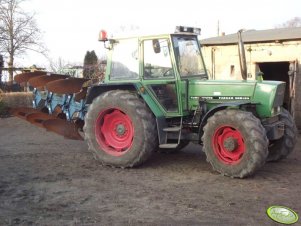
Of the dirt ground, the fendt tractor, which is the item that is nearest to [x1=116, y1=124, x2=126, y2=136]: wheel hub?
the fendt tractor

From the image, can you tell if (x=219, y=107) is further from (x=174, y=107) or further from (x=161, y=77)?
(x=161, y=77)

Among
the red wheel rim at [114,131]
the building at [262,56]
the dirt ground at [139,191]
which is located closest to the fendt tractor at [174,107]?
the red wheel rim at [114,131]

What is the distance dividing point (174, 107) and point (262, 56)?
592 centimetres

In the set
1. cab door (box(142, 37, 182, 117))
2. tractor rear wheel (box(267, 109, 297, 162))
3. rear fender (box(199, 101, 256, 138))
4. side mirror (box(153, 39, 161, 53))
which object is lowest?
tractor rear wheel (box(267, 109, 297, 162))

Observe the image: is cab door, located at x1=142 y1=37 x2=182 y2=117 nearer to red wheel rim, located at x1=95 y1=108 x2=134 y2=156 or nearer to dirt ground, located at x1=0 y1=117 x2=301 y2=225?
red wheel rim, located at x1=95 y1=108 x2=134 y2=156

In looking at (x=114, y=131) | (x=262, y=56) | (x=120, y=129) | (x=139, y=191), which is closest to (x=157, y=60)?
(x=120, y=129)

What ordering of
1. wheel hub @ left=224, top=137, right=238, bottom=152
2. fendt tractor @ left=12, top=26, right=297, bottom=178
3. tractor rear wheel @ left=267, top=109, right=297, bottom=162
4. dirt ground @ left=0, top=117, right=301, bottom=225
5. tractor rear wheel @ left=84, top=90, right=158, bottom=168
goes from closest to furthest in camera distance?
dirt ground @ left=0, top=117, right=301, bottom=225
wheel hub @ left=224, top=137, right=238, bottom=152
fendt tractor @ left=12, top=26, right=297, bottom=178
tractor rear wheel @ left=84, top=90, right=158, bottom=168
tractor rear wheel @ left=267, top=109, right=297, bottom=162

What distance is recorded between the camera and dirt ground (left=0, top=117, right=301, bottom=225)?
5.21 m

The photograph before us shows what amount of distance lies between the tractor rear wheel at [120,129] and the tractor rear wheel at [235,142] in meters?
1.02

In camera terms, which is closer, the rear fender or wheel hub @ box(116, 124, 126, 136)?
the rear fender

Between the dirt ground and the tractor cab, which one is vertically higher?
the tractor cab

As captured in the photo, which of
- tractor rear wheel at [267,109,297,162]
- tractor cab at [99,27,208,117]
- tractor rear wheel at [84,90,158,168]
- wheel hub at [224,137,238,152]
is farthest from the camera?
tractor rear wheel at [267,109,297,162]

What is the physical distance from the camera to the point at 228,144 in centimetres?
693

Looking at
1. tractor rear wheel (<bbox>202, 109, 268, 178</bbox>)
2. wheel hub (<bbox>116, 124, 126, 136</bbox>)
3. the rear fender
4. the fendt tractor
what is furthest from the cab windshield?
wheel hub (<bbox>116, 124, 126, 136</bbox>)
